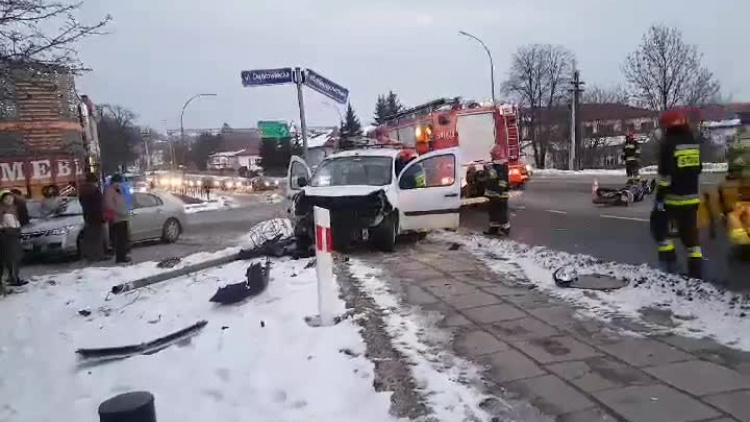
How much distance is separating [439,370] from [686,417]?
5.19 ft

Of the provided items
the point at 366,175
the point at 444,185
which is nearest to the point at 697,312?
the point at 444,185

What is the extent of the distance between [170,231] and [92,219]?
10.7 feet

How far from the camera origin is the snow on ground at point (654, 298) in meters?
4.99

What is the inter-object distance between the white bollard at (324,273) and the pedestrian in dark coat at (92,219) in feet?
24.5

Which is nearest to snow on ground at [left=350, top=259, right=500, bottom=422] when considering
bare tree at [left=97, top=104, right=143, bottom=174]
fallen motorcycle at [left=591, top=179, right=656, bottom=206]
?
fallen motorcycle at [left=591, top=179, right=656, bottom=206]

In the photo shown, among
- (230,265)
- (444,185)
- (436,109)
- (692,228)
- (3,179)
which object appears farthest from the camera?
(436,109)

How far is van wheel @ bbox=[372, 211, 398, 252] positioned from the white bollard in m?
3.89

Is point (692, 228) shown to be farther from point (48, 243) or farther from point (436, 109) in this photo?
point (436, 109)

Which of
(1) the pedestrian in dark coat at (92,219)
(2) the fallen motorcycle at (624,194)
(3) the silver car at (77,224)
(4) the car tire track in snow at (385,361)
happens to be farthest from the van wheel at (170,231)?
(2) the fallen motorcycle at (624,194)

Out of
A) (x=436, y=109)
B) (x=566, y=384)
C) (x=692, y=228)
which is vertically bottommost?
(x=566, y=384)

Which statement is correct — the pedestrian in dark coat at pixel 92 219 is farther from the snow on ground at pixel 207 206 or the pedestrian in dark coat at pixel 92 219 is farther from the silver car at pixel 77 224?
the snow on ground at pixel 207 206

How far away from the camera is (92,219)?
11.7m

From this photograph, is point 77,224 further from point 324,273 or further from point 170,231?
point 324,273

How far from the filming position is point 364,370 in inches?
172
